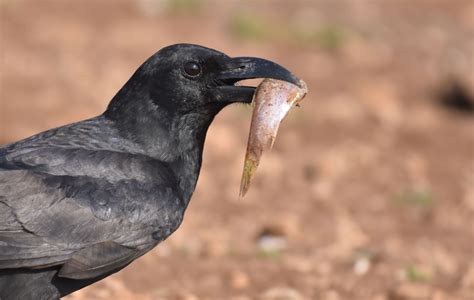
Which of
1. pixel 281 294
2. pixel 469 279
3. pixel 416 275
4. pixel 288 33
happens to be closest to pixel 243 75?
pixel 281 294

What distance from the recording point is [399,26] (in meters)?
15.8

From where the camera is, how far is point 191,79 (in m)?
6.36

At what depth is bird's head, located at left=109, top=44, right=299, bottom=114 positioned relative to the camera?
6.33 metres

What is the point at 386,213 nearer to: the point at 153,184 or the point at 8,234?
the point at 153,184

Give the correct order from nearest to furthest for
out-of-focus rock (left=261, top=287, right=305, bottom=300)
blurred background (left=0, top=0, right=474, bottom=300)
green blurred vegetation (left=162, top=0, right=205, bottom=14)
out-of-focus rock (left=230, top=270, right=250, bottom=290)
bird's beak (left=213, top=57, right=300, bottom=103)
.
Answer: bird's beak (left=213, top=57, right=300, bottom=103) < out-of-focus rock (left=261, top=287, right=305, bottom=300) < out-of-focus rock (left=230, top=270, right=250, bottom=290) < blurred background (left=0, top=0, right=474, bottom=300) < green blurred vegetation (left=162, top=0, right=205, bottom=14)

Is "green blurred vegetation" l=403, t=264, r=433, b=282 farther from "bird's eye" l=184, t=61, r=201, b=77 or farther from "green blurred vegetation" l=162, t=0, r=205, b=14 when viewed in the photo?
"green blurred vegetation" l=162, t=0, r=205, b=14

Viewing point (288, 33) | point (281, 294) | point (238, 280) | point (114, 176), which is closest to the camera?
point (114, 176)

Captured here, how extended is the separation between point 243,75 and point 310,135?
6.18 m

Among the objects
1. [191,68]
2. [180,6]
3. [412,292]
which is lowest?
[412,292]

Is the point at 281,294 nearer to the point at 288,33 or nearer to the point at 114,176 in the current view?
the point at 114,176

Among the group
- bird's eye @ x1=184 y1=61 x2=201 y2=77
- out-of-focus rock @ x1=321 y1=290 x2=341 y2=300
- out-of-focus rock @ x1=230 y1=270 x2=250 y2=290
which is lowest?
out-of-focus rock @ x1=321 y1=290 x2=341 y2=300

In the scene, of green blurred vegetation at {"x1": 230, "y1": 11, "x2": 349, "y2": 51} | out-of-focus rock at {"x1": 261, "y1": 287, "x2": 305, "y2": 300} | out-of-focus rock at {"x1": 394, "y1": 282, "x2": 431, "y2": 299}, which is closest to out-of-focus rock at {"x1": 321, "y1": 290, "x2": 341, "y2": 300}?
out-of-focus rock at {"x1": 261, "y1": 287, "x2": 305, "y2": 300}

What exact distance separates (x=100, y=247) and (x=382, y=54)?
363 inches

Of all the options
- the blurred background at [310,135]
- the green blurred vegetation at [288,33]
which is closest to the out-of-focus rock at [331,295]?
the blurred background at [310,135]
